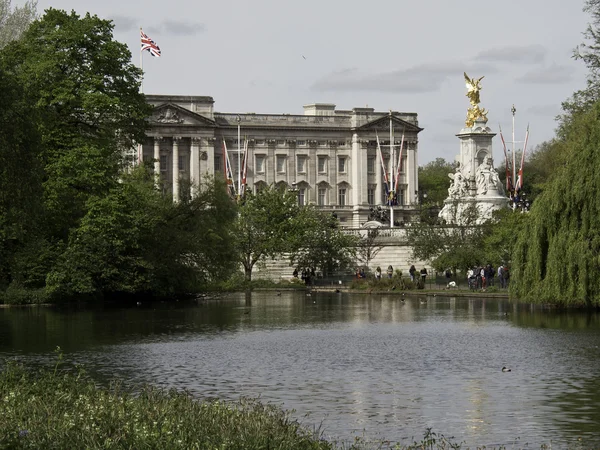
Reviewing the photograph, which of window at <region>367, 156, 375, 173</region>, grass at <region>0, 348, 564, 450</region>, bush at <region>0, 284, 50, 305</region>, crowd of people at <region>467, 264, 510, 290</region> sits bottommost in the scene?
grass at <region>0, 348, 564, 450</region>

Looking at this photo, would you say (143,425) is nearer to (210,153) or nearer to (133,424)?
(133,424)

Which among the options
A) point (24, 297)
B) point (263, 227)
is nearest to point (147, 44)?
point (263, 227)

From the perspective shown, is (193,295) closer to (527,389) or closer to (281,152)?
(527,389)

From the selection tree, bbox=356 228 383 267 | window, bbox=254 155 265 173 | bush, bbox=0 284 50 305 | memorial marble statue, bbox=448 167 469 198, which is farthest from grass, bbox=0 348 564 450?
window, bbox=254 155 265 173

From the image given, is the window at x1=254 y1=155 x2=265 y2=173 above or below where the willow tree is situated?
above

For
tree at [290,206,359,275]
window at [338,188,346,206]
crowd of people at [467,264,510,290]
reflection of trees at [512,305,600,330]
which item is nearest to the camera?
reflection of trees at [512,305,600,330]

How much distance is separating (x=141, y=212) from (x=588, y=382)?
3378 centimetres

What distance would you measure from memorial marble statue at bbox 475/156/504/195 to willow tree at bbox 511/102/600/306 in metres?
42.2

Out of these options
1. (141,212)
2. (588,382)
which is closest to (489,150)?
(141,212)

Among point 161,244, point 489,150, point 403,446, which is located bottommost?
point 403,446

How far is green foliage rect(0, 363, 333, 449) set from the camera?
15.8 metres

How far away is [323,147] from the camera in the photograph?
153 metres

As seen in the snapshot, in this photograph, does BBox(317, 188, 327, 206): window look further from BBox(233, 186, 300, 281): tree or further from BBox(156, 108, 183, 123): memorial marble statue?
BBox(233, 186, 300, 281): tree

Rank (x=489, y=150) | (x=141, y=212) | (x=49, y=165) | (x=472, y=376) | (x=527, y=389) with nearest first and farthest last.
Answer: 1. (x=527, y=389)
2. (x=472, y=376)
3. (x=49, y=165)
4. (x=141, y=212)
5. (x=489, y=150)
